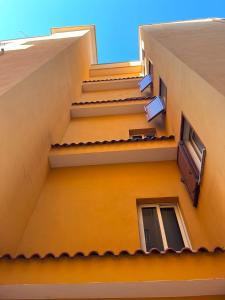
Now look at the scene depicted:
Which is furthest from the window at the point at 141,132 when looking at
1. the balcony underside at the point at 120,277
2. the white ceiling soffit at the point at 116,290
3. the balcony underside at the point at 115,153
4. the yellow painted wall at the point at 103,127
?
the white ceiling soffit at the point at 116,290

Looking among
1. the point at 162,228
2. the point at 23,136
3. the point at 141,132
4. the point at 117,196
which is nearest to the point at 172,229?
the point at 162,228

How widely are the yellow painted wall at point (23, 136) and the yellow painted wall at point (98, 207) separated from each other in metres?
0.34

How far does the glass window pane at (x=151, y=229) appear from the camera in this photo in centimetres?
482

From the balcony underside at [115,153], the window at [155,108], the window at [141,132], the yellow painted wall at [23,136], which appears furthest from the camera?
the window at [141,132]

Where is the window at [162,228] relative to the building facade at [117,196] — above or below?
below

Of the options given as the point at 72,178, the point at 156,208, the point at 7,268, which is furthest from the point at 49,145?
the point at 7,268

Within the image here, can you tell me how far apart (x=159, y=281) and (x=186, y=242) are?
5.53 ft

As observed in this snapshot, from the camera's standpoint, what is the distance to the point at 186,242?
483 centimetres

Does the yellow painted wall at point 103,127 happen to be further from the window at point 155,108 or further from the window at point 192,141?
the window at point 192,141

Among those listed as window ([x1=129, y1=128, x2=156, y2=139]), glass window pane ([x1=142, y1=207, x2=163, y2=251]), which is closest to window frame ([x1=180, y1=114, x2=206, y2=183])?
glass window pane ([x1=142, y1=207, x2=163, y2=251])

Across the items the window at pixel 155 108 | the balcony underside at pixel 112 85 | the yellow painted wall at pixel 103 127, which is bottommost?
the yellow painted wall at pixel 103 127

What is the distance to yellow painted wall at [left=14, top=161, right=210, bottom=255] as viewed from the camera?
188 inches

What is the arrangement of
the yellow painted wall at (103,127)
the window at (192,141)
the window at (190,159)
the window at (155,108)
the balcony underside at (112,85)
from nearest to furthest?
the window at (190,159), the window at (192,141), the window at (155,108), the yellow painted wall at (103,127), the balcony underside at (112,85)

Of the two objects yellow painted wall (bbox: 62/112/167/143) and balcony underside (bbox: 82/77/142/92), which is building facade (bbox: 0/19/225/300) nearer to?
yellow painted wall (bbox: 62/112/167/143)
